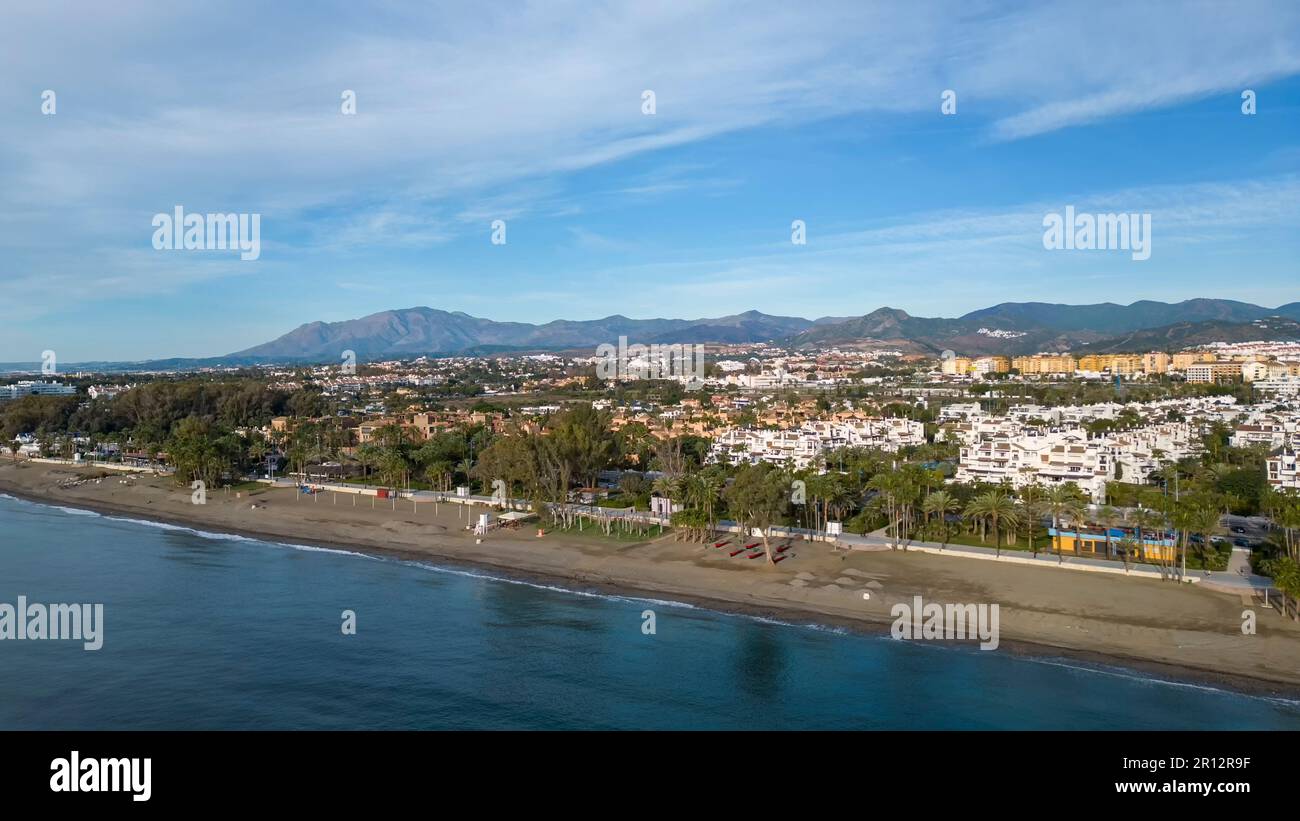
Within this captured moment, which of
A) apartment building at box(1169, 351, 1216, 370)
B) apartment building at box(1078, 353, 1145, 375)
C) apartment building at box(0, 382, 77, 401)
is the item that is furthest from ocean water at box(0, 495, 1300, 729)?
apartment building at box(1078, 353, 1145, 375)

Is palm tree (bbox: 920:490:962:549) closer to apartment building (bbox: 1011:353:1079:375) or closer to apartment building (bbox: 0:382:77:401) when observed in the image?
apartment building (bbox: 1011:353:1079:375)

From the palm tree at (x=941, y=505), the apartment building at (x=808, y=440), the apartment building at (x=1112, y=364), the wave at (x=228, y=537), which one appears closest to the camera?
the palm tree at (x=941, y=505)

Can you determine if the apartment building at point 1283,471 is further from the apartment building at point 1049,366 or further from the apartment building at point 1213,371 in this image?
the apartment building at point 1049,366

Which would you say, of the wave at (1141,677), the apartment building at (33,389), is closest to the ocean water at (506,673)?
the wave at (1141,677)

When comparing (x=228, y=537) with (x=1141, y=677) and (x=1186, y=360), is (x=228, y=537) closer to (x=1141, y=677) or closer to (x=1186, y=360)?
(x=1141, y=677)

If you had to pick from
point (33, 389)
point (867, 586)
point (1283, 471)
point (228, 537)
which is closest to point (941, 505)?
point (867, 586)
